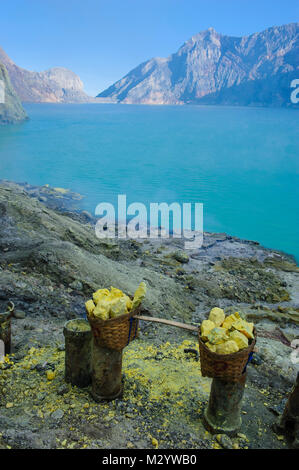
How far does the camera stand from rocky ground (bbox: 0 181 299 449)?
361 cm

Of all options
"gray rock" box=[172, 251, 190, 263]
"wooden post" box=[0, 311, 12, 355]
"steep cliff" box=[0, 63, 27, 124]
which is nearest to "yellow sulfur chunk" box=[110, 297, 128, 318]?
"wooden post" box=[0, 311, 12, 355]

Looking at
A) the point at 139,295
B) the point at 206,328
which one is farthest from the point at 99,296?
the point at 206,328

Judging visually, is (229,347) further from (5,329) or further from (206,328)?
(5,329)

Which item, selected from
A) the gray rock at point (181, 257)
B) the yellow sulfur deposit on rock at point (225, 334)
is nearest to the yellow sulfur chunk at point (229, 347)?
the yellow sulfur deposit on rock at point (225, 334)

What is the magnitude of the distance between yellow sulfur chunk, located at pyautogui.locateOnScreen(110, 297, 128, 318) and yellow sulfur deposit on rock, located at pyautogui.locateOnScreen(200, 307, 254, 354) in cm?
85

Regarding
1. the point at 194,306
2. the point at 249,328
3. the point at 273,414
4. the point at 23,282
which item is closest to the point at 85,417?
the point at 249,328

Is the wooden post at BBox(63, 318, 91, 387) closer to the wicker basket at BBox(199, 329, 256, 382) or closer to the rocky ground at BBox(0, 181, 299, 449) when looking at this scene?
the rocky ground at BBox(0, 181, 299, 449)

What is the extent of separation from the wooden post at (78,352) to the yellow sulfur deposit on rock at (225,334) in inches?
54.3

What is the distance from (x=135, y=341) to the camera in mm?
5832

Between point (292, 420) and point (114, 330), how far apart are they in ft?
7.07

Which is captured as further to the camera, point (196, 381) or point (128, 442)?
point (196, 381)
